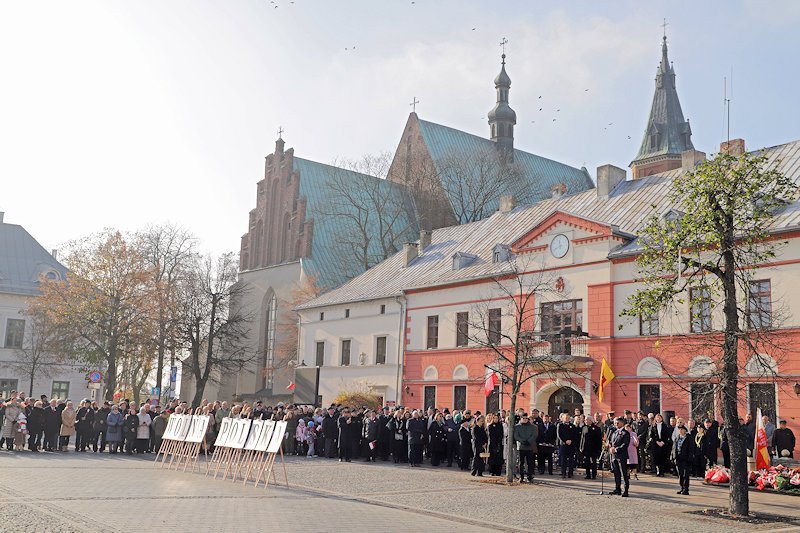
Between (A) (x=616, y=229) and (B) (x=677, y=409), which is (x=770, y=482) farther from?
(A) (x=616, y=229)

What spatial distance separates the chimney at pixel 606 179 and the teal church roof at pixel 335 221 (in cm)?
2119

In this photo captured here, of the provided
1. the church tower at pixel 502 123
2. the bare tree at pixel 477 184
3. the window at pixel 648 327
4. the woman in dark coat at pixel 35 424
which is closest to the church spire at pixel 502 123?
the church tower at pixel 502 123

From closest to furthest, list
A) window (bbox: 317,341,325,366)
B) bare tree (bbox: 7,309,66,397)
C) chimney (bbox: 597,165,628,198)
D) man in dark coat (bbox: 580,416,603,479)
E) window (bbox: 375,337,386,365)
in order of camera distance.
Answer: man in dark coat (bbox: 580,416,603,479), chimney (bbox: 597,165,628,198), window (bbox: 375,337,386,365), window (bbox: 317,341,325,366), bare tree (bbox: 7,309,66,397)

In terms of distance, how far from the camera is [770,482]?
17.7 meters

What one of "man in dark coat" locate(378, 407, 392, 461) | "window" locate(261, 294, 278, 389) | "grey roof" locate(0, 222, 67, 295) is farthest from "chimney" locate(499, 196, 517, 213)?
"grey roof" locate(0, 222, 67, 295)

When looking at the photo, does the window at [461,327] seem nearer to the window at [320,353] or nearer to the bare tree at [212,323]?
the window at [320,353]

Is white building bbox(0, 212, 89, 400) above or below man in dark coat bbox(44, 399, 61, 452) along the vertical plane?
above

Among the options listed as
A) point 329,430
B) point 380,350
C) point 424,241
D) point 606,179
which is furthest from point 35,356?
point 606,179

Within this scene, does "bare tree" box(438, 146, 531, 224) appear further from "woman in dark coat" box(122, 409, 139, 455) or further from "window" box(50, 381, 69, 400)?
"woman in dark coat" box(122, 409, 139, 455)

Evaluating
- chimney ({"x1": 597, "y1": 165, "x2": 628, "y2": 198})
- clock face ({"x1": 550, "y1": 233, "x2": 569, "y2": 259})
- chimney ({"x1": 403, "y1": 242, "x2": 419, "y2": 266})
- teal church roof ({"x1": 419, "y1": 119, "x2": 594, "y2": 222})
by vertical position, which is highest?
teal church roof ({"x1": 419, "y1": 119, "x2": 594, "y2": 222})

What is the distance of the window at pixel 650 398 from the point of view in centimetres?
2725

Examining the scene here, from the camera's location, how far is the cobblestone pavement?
10.8 meters

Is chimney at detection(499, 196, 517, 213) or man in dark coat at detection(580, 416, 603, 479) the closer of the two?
man in dark coat at detection(580, 416, 603, 479)

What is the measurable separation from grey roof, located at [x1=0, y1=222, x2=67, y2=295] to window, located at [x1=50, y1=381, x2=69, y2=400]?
260 inches
